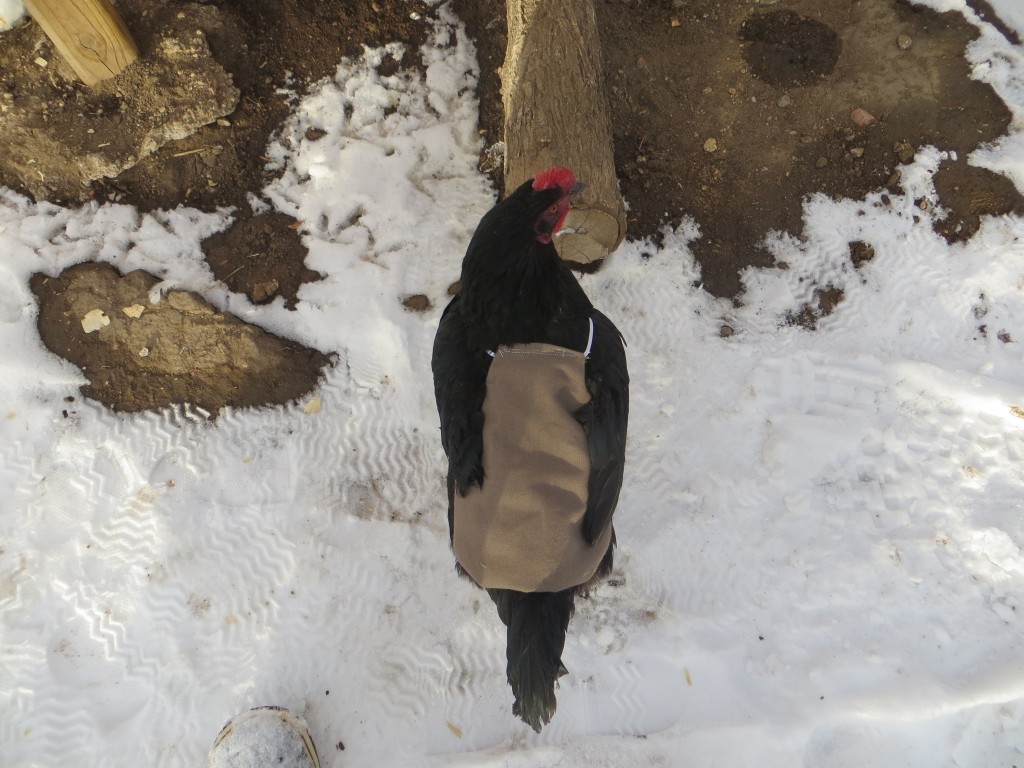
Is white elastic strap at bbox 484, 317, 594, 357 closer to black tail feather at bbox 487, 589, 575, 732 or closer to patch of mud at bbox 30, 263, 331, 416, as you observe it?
black tail feather at bbox 487, 589, 575, 732

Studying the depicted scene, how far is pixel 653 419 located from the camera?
3020mm

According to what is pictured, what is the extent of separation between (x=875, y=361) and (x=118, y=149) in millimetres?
4584

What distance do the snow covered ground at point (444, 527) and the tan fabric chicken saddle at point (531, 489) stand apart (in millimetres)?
841

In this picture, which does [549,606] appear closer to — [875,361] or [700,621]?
[700,621]

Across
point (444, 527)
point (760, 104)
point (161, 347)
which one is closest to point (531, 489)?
point (444, 527)

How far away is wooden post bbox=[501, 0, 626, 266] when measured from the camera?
2648 mm

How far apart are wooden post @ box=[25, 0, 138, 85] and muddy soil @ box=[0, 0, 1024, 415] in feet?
0.51

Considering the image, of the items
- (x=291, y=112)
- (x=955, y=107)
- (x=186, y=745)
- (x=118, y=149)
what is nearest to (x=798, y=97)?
(x=955, y=107)

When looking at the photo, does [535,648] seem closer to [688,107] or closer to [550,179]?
[550,179]

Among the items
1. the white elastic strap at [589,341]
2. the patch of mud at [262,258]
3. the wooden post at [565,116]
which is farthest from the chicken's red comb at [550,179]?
the patch of mud at [262,258]

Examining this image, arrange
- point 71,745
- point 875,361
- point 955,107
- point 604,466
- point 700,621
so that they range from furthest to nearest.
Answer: point 955,107
point 875,361
point 700,621
point 71,745
point 604,466

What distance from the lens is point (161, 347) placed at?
9.82 feet

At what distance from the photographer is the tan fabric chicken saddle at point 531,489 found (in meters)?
2.06

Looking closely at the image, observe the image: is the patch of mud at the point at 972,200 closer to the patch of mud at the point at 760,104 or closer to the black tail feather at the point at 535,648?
the patch of mud at the point at 760,104
